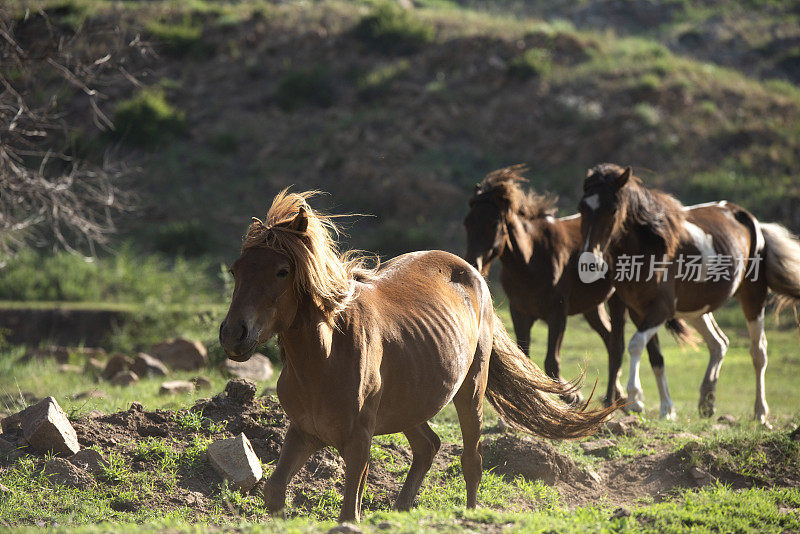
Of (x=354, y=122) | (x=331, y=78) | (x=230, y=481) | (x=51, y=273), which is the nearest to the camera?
(x=230, y=481)

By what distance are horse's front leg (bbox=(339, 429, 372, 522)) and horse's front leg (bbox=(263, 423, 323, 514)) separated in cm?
22

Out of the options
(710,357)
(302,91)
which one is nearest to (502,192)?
(710,357)

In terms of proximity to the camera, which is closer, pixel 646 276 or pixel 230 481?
pixel 230 481

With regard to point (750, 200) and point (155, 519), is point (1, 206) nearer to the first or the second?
point (155, 519)

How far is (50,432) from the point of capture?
18.5 feet

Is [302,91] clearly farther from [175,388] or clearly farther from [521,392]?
[521,392]

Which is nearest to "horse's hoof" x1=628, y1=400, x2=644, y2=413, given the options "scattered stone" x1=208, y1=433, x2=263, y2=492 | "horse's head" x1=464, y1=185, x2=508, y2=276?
"horse's head" x1=464, y1=185, x2=508, y2=276

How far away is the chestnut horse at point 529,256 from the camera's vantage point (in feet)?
26.2

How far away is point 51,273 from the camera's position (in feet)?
53.2

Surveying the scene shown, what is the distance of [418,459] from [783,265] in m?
6.29

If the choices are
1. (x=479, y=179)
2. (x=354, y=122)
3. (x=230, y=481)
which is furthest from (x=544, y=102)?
(x=230, y=481)

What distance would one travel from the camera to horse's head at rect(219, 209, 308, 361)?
3.75m

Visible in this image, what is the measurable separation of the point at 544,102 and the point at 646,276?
16.8 m

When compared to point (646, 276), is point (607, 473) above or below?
below
